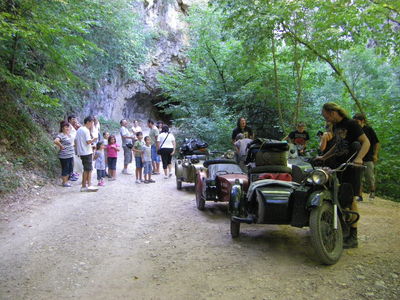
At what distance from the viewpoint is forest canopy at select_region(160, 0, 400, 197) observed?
872cm

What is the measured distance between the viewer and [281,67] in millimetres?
12977

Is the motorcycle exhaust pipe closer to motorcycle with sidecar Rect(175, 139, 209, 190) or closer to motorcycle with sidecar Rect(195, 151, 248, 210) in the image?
motorcycle with sidecar Rect(195, 151, 248, 210)

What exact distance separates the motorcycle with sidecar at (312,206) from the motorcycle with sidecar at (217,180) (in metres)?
1.02

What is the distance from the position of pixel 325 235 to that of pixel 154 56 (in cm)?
2485

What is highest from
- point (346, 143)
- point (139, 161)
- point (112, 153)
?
point (346, 143)

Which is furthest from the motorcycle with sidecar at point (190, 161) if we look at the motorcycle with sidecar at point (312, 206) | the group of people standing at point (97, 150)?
the motorcycle with sidecar at point (312, 206)

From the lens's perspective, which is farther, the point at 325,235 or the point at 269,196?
the point at 269,196

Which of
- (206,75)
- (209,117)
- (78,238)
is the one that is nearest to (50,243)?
(78,238)

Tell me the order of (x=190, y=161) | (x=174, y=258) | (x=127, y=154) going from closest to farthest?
1. (x=174, y=258)
2. (x=190, y=161)
3. (x=127, y=154)

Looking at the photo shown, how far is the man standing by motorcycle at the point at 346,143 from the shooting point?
13.6 feet

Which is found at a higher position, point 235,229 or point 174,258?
point 235,229

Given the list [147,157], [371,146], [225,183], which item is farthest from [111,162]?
[371,146]

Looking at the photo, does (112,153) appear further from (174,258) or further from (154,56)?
(154,56)

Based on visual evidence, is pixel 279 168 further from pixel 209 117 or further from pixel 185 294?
pixel 209 117
